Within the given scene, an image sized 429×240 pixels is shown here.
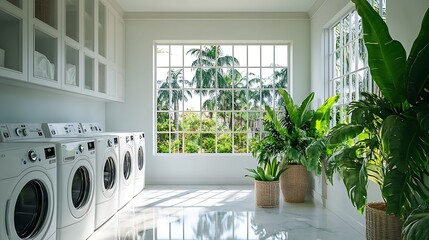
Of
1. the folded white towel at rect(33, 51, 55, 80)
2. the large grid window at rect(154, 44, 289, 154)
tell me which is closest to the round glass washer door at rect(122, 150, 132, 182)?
the large grid window at rect(154, 44, 289, 154)

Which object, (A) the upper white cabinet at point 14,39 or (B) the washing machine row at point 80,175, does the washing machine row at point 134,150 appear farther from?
(A) the upper white cabinet at point 14,39

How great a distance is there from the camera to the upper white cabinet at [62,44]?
2.33 m

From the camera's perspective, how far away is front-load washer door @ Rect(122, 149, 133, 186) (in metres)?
3.89

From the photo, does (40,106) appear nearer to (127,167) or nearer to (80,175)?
(80,175)

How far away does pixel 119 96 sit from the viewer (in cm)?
483

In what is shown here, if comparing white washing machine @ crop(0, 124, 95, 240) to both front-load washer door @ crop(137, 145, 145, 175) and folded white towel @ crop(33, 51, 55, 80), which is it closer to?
folded white towel @ crop(33, 51, 55, 80)

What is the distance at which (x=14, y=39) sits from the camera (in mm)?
2348

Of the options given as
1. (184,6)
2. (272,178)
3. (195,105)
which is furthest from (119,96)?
(272,178)

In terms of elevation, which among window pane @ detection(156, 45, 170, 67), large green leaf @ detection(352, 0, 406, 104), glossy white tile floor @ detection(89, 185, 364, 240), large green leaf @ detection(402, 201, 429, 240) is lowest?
glossy white tile floor @ detection(89, 185, 364, 240)

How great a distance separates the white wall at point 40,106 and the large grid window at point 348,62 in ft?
10.5

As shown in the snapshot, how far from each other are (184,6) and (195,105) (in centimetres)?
152

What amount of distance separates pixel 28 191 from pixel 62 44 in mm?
1514

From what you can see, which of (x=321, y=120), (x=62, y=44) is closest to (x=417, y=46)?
(x=321, y=120)

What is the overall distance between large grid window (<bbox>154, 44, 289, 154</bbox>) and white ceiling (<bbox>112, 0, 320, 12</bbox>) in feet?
1.94
